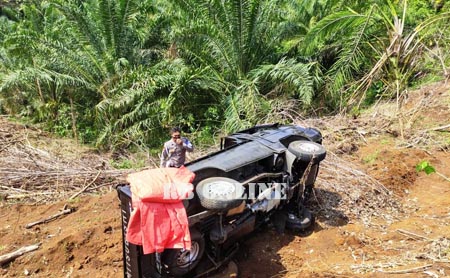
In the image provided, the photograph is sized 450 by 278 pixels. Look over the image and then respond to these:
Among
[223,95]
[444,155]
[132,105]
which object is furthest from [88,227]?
[444,155]

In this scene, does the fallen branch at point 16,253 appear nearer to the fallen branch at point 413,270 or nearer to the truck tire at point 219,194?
the truck tire at point 219,194

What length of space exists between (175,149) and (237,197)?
6.21 ft

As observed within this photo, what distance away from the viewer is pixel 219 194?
150 inches

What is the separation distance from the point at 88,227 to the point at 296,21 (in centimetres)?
845

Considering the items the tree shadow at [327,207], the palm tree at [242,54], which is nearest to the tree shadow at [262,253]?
the tree shadow at [327,207]

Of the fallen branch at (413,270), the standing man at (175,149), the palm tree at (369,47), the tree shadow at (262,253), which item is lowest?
the tree shadow at (262,253)

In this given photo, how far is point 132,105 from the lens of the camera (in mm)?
9828

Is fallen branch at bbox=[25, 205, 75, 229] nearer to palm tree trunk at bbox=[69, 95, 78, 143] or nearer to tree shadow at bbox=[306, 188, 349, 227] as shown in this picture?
tree shadow at bbox=[306, 188, 349, 227]

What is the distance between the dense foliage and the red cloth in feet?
16.9

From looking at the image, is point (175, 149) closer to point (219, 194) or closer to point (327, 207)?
point (219, 194)

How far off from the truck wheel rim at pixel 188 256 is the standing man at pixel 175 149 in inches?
64.9

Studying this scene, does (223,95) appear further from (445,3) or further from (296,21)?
(445,3)

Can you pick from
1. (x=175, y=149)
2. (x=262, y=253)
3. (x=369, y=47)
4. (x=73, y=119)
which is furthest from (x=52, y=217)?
(x=369, y=47)

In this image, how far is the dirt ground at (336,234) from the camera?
14.6ft
